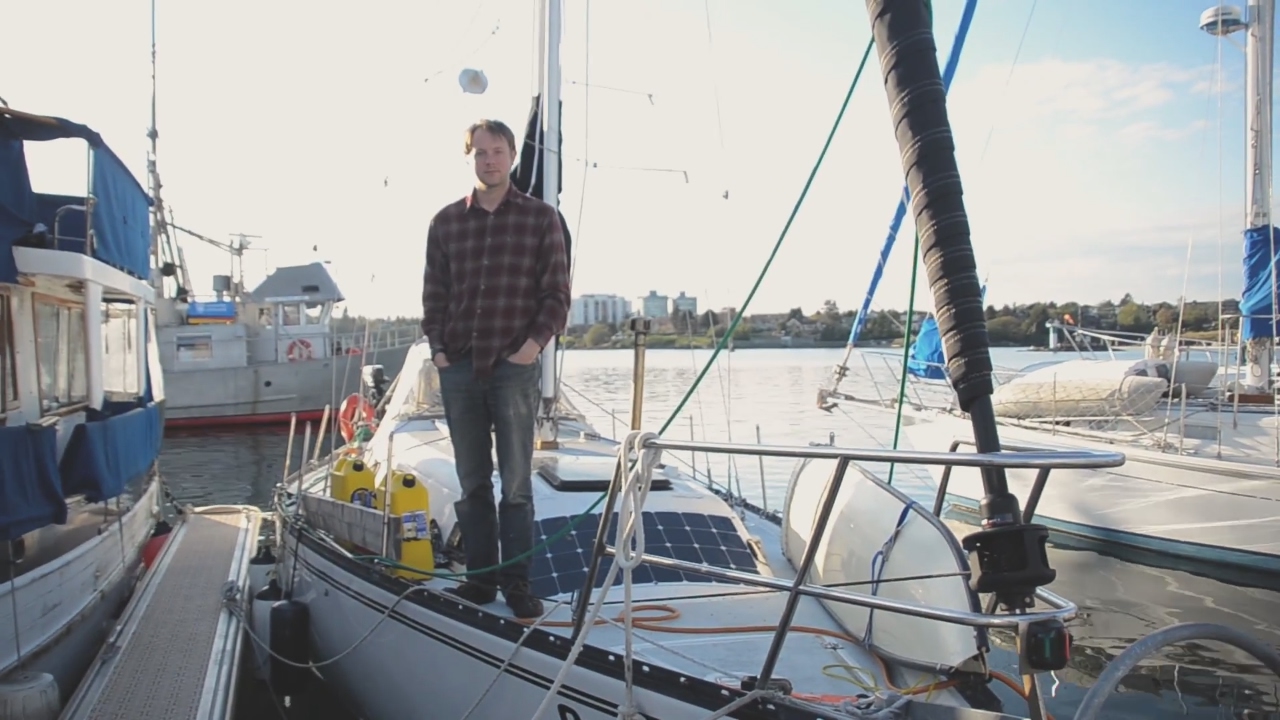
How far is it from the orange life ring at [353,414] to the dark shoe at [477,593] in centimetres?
604

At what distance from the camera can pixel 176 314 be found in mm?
32000

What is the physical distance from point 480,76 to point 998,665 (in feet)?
22.4

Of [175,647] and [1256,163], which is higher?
[1256,163]

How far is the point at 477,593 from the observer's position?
4574 mm

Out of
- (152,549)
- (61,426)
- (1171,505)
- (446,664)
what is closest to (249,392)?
(152,549)

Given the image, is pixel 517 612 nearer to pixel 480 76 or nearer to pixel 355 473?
pixel 355 473

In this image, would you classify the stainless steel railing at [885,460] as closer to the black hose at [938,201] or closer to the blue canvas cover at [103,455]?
the black hose at [938,201]

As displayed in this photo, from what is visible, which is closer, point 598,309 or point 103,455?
point 103,455

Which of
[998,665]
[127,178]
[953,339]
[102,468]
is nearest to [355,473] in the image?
[102,468]

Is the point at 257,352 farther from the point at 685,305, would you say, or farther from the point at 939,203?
the point at 939,203

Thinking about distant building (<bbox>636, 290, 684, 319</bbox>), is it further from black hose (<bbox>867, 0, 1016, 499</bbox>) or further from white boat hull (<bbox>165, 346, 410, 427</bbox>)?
white boat hull (<bbox>165, 346, 410, 427</bbox>)

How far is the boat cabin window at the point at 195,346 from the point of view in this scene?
3062 cm

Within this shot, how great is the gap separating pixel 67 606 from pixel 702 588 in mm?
4390

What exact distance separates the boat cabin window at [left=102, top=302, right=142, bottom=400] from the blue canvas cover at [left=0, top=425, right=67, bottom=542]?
3.51 meters
